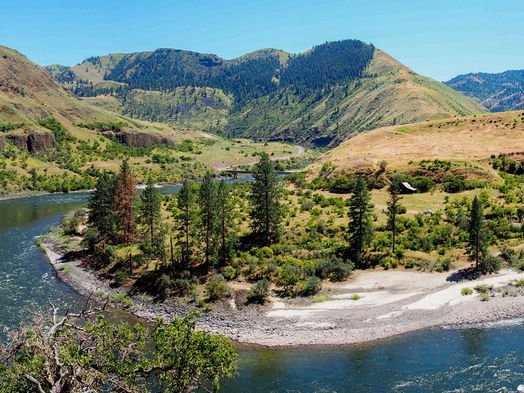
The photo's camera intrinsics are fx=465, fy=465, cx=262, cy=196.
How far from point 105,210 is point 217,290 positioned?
33.8 meters

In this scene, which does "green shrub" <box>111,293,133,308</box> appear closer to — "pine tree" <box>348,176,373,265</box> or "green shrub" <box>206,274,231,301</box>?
"green shrub" <box>206,274,231,301</box>

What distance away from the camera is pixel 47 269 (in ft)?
255

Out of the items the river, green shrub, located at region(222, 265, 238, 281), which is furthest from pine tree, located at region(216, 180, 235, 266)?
the river

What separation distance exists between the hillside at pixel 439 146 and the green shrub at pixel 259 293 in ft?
204

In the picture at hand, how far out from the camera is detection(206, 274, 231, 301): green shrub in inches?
2400

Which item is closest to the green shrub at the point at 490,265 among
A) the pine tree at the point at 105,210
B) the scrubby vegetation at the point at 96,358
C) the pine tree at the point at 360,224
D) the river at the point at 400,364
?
the river at the point at 400,364

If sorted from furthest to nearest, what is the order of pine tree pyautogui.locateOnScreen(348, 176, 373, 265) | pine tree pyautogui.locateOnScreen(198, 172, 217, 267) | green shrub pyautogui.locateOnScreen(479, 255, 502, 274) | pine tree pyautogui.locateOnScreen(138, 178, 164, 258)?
pine tree pyautogui.locateOnScreen(138, 178, 164, 258) → pine tree pyautogui.locateOnScreen(348, 176, 373, 265) → pine tree pyautogui.locateOnScreen(198, 172, 217, 267) → green shrub pyautogui.locateOnScreen(479, 255, 502, 274)

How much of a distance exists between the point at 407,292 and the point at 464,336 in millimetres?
11506

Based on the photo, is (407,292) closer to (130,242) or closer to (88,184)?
(130,242)

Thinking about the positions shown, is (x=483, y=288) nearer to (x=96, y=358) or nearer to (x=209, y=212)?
(x=209, y=212)

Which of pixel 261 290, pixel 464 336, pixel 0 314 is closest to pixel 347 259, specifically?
pixel 261 290

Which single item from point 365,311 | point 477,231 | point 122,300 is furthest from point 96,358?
point 477,231

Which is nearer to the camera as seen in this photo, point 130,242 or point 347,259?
point 347,259

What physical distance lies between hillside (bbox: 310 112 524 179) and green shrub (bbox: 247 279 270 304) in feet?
204
